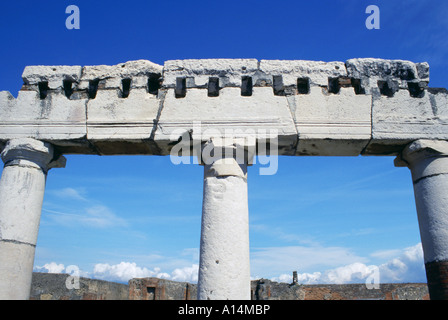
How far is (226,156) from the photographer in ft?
20.7

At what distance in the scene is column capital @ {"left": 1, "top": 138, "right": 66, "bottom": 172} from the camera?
671 cm

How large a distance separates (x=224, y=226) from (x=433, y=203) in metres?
3.51

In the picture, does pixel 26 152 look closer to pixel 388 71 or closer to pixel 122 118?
pixel 122 118

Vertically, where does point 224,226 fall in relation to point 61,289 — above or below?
above

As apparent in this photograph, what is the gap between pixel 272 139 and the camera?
6504 mm

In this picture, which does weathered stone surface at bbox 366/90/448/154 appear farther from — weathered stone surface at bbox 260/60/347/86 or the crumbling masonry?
weathered stone surface at bbox 260/60/347/86

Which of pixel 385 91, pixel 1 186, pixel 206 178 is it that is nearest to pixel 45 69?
pixel 1 186

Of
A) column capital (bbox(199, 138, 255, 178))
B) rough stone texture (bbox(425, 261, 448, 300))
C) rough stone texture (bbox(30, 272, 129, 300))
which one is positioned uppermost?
column capital (bbox(199, 138, 255, 178))

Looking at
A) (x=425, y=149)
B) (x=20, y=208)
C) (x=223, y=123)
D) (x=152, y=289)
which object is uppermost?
(x=223, y=123)

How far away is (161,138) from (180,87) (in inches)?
44.2

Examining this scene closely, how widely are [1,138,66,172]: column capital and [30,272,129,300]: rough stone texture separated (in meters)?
15.8

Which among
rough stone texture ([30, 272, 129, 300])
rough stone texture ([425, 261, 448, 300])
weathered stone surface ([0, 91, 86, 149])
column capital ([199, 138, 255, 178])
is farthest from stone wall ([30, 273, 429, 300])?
column capital ([199, 138, 255, 178])

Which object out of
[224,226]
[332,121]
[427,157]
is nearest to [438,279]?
[427,157]
